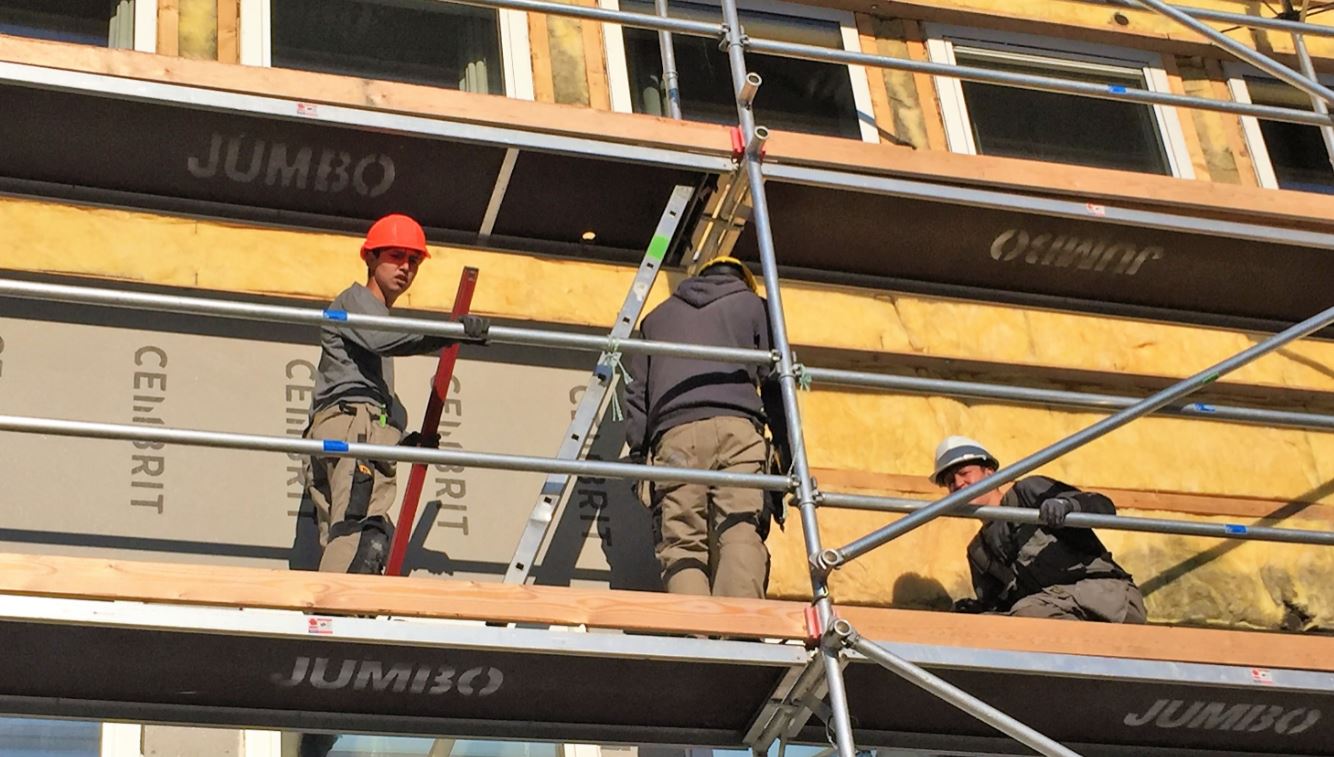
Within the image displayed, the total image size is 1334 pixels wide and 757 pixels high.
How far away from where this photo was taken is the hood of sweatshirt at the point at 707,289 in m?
8.14

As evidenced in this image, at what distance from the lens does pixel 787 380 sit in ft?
24.9

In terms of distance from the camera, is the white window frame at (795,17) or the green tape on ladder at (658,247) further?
the white window frame at (795,17)

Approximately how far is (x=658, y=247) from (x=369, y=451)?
198 cm

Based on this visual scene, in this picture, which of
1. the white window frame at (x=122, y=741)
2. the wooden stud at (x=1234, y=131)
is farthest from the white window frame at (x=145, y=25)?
the wooden stud at (x=1234, y=131)

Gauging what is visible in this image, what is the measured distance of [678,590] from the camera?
298 inches

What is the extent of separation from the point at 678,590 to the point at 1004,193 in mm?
2439

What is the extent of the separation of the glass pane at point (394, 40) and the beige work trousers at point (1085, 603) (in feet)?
11.9

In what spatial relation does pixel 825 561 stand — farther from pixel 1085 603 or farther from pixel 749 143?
pixel 749 143

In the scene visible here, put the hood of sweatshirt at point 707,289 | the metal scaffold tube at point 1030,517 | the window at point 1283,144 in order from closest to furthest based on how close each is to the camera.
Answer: the metal scaffold tube at point 1030,517 → the hood of sweatshirt at point 707,289 → the window at point 1283,144

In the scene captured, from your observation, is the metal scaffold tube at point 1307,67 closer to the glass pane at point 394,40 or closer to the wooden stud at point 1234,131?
the wooden stud at point 1234,131

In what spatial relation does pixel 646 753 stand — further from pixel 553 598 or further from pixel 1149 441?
pixel 1149 441

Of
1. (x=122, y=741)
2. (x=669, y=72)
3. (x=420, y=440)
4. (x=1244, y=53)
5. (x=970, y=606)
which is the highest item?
(x=669, y=72)

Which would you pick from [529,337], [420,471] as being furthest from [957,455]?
[420,471]

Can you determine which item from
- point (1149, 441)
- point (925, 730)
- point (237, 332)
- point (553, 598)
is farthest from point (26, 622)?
point (1149, 441)
